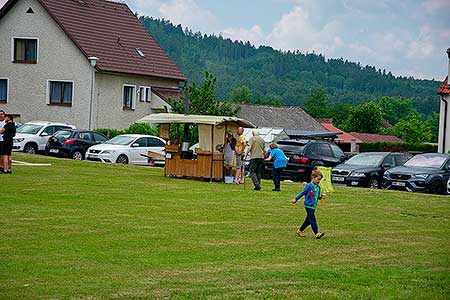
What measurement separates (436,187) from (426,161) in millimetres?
1662

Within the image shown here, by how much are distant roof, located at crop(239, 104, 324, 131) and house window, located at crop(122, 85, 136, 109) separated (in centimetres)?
1720

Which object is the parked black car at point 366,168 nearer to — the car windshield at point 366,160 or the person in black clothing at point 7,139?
the car windshield at point 366,160

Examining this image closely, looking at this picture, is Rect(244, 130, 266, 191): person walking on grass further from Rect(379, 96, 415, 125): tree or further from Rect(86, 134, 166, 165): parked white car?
Rect(379, 96, 415, 125): tree

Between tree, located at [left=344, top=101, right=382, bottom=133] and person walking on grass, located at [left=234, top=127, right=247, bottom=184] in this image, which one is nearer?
person walking on grass, located at [left=234, top=127, right=247, bottom=184]

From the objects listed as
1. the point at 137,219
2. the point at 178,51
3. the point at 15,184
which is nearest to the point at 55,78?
the point at 15,184

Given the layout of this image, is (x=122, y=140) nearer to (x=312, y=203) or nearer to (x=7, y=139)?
(x=7, y=139)

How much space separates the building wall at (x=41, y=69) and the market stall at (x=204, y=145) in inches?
1017

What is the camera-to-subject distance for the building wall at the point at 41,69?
57.4m

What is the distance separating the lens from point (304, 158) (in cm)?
3509

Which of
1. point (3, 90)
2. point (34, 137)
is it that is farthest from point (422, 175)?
point (3, 90)

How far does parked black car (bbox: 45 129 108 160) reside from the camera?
42938mm

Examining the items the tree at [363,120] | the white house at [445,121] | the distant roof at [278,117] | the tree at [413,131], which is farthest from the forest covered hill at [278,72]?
the white house at [445,121]

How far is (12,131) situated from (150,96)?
32716mm

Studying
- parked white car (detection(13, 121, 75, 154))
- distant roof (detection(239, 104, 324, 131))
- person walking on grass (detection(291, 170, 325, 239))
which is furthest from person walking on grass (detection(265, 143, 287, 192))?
distant roof (detection(239, 104, 324, 131))
